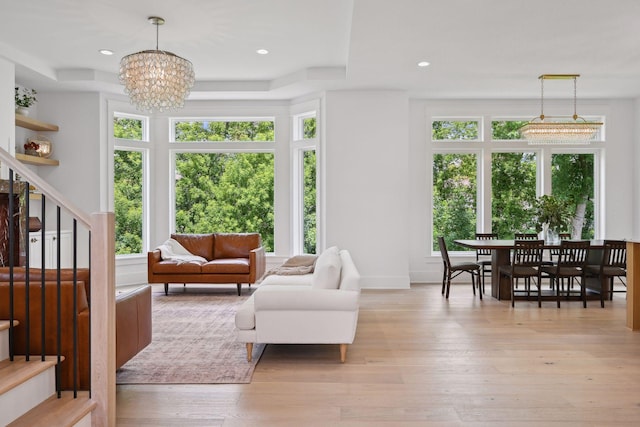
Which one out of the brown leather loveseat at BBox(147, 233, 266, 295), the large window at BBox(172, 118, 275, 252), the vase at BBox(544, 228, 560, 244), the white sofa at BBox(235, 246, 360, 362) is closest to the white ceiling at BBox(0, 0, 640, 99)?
the large window at BBox(172, 118, 275, 252)

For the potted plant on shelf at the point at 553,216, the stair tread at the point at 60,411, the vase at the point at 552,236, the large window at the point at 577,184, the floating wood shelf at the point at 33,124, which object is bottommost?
the stair tread at the point at 60,411

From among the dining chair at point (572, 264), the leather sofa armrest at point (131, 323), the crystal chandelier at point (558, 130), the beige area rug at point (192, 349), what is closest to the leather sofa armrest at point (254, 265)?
the beige area rug at point (192, 349)

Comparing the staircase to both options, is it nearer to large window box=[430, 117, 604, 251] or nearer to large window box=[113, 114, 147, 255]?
large window box=[113, 114, 147, 255]

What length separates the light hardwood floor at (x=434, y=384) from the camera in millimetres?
2898

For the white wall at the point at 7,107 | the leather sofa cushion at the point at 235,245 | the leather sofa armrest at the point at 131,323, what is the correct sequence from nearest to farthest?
the leather sofa armrest at the point at 131,323 < the white wall at the point at 7,107 < the leather sofa cushion at the point at 235,245

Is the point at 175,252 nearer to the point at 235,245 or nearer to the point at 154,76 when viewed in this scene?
the point at 235,245

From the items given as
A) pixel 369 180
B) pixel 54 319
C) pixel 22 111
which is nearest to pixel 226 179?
pixel 369 180

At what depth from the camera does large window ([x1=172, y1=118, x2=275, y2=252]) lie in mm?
8508

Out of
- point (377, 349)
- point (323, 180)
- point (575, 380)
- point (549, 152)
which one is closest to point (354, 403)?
point (377, 349)

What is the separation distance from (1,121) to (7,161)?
172 inches

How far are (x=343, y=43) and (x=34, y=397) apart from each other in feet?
15.7

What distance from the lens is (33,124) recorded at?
6961mm

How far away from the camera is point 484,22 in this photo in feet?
15.5

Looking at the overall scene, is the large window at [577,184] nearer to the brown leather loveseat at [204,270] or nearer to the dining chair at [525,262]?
the dining chair at [525,262]
